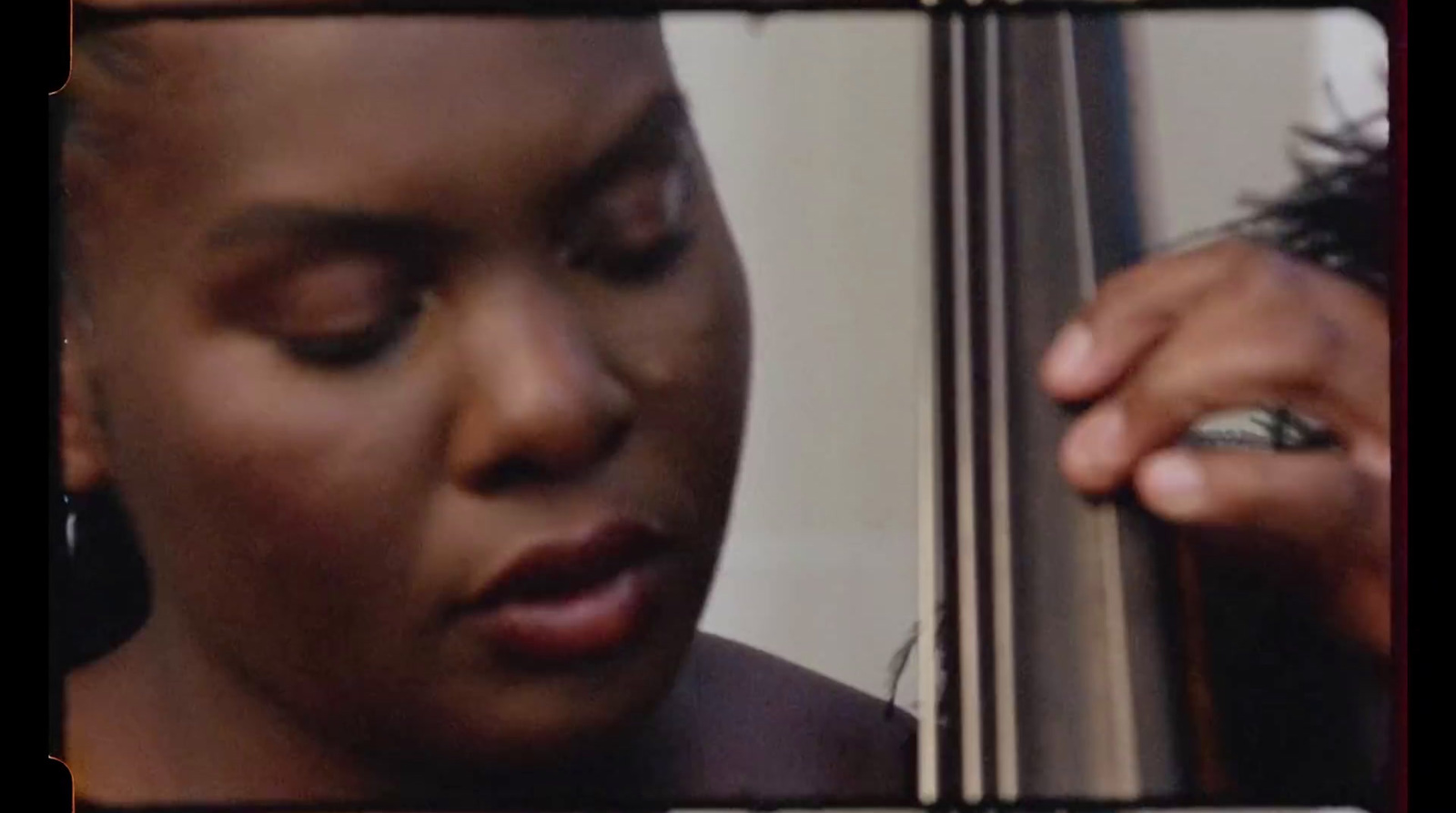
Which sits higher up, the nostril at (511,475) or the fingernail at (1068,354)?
the fingernail at (1068,354)

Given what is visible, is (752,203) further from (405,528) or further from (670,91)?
(405,528)

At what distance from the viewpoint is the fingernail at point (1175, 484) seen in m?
1.07

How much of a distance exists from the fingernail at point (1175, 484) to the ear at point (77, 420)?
839 millimetres

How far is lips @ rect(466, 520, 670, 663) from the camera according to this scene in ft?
3.53

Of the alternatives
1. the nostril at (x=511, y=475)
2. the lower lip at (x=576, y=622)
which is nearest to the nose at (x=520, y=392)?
the nostril at (x=511, y=475)

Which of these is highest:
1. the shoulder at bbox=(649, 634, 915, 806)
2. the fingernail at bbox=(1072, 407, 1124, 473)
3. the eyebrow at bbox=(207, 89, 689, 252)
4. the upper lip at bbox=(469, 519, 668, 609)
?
the eyebrow at bbox=(207, 89, 689, 252)

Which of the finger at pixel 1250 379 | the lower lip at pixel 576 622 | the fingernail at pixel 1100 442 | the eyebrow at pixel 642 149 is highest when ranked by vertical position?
the eyebrow at pixel 642 149

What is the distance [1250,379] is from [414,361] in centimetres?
66

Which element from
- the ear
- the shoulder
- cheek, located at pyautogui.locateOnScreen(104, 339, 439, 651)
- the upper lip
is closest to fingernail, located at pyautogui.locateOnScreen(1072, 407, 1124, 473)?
the shoulder

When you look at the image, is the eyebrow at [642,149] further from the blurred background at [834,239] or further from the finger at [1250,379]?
the finger at [1250,379]

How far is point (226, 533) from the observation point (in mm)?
1080

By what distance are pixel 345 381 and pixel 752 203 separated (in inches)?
13.9

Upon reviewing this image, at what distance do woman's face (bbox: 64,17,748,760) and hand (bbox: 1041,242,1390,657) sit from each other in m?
0.30

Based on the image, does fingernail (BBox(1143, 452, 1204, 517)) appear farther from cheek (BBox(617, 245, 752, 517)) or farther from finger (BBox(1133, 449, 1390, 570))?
cheek (BBox(617, 245, 752, 517))
